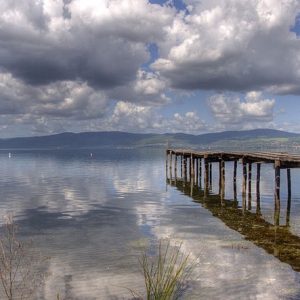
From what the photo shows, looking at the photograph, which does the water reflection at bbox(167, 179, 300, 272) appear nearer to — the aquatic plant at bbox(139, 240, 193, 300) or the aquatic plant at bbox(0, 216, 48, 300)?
the aquatic plant at bbox(139, 240, 193, 300)

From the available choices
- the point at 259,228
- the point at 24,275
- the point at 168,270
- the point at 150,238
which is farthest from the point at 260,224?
the point at 24,275

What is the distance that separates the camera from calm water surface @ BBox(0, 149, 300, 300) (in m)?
13.8

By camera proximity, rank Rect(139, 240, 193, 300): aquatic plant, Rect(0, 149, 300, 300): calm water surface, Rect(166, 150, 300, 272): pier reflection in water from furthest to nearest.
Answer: Rect(166, 150, 300, 272): pier reflection in water < Rect(0, 149, 300, 300): calm water surface < Rect(139, 240, 193, 300): aquatic plant

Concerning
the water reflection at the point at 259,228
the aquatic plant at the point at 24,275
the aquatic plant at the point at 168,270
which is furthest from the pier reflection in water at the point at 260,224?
the aquatic plant at the point at 24,275

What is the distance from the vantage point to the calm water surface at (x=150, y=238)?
13.8 metres

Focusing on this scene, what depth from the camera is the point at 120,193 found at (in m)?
43.8

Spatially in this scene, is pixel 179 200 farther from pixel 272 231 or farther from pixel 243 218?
pixel 272 231

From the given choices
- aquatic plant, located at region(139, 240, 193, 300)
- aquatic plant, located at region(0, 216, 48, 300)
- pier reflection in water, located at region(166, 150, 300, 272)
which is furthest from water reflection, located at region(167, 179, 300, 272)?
aquatic plant, located at region(0, 216, 48, 300)

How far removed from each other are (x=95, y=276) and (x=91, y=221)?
40.1 feet

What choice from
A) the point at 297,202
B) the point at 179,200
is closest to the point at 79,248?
the point at 179,200

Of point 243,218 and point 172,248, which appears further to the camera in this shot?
point 243,218

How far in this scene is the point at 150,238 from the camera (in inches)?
848

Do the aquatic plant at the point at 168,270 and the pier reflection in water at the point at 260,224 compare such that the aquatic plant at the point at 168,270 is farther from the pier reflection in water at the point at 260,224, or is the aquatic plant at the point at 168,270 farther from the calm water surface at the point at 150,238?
the pier reflection in water at the point at 260,224

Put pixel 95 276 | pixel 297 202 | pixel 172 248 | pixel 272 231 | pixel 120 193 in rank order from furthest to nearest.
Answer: pixel 120 193 < pixel 297 202 < pixel 272 231 < pixel 172 248 < pixel 95 276
